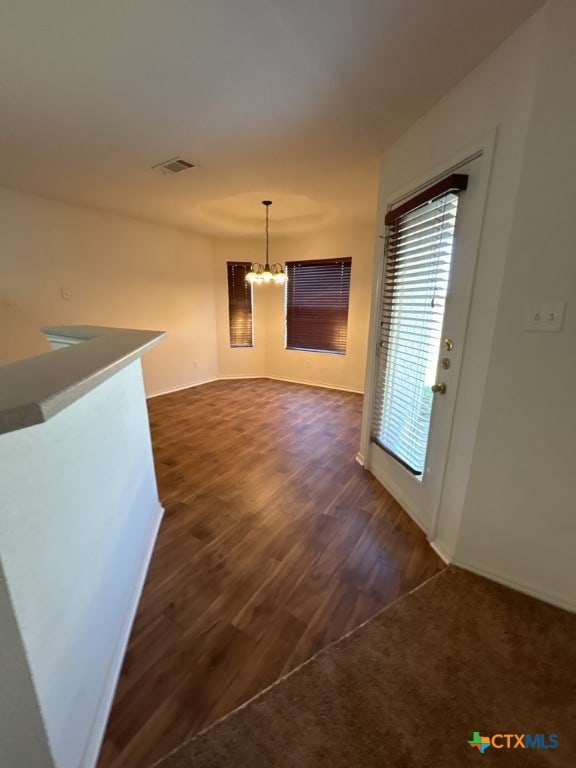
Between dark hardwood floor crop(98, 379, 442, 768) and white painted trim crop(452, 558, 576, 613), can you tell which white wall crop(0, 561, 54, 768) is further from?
white painted trim crop(452, 558, 576, 613)

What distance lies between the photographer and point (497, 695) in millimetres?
1148

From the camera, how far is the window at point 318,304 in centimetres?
489

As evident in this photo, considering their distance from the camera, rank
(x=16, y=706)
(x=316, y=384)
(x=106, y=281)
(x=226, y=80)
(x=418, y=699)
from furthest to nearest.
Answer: (x=316, y=384), (x=106, y=281), (x=226, y=80), (x=418, y=699), (x=16, y=706)

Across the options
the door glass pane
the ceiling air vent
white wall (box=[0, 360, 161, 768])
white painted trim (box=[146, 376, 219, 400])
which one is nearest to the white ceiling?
the ceiling air vent

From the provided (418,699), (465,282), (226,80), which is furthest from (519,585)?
(226,80)

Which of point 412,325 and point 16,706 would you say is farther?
point 412,325

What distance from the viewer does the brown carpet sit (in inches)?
39.2

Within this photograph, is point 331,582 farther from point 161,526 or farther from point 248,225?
point 248,225

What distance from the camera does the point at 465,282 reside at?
1.60m

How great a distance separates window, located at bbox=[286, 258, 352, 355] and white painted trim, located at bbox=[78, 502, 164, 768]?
13.4ft

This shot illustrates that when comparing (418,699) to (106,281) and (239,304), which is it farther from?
(239,304)

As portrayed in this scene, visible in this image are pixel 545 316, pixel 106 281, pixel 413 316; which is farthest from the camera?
pixel 106 281

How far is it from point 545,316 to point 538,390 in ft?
1.04

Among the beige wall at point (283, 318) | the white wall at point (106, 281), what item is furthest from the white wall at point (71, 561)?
the beige wall at point (283, 318)
